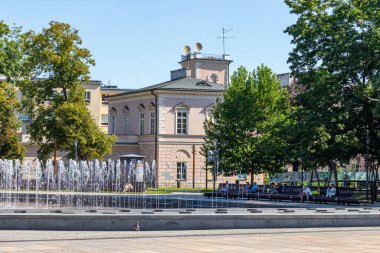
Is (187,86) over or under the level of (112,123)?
over

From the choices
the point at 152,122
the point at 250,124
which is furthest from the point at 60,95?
the point at 250,124

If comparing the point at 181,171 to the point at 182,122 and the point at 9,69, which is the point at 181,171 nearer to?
the point at 182,122

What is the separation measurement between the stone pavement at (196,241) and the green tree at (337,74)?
20.5 m

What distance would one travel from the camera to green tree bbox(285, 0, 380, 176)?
4222cm

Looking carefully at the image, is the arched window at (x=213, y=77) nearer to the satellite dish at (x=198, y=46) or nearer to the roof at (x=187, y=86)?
the satellite dish at (x=198, y=46)

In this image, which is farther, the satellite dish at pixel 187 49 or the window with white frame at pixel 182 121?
the satellite dish at pixel 187 49

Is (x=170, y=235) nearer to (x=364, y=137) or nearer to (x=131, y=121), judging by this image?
(x=364, y=137)

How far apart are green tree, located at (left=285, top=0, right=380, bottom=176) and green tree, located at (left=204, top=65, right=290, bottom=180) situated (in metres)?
9.91

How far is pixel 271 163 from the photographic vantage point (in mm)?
55156

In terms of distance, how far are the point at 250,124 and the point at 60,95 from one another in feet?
49.9

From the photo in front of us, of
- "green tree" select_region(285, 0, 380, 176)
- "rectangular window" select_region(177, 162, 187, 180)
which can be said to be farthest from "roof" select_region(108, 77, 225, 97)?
"green tree" select_region(285, 0, 380, 176)

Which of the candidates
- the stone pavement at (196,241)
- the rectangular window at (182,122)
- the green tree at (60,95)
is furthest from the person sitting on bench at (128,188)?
the stone pavement at (196,241)

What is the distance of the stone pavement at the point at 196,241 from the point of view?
17.5 meters

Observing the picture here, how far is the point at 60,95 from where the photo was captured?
59.5 meters
